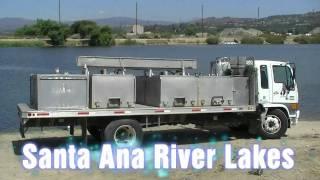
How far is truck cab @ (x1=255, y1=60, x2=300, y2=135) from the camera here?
16.4 m

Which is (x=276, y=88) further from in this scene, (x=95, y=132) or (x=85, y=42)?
(x=85, y=42)

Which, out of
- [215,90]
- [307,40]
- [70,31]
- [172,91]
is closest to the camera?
[172,91]

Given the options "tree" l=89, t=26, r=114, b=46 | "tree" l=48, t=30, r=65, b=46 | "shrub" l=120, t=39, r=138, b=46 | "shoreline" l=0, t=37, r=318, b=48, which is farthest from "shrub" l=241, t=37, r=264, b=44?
"tree" l=48, t=30, r=65, b=46

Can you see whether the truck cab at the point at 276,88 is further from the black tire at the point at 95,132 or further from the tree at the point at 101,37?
the tree at the point at 101,37

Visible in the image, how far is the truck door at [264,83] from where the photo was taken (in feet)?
53.6

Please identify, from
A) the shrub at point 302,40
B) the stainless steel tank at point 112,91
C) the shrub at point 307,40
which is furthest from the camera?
the shrub at point 307,40

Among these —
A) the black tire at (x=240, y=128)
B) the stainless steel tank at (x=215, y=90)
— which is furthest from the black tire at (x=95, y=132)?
the black tire at (x=240, y=128)

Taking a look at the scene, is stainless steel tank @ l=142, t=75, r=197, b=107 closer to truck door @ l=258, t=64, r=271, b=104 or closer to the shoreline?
truck door @ l=258, t=64, r=271, b=104

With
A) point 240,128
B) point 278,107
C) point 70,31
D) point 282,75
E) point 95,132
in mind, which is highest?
point 70,31

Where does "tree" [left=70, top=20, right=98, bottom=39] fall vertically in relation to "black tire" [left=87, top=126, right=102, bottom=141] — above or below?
above

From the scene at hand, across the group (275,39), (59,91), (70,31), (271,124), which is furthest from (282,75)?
(275,39)

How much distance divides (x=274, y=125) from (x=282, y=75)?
1383 millimetres

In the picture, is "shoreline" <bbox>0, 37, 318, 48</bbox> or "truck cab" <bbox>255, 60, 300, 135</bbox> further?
"shoreline" <bbox>0, 37, 318, 48</bbox>

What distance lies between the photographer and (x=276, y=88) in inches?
650
